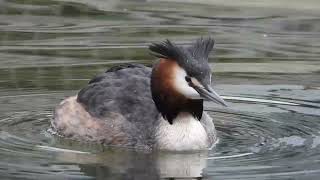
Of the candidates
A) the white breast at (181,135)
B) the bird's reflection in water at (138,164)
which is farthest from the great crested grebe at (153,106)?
the bird's reflection in water at (138,164)

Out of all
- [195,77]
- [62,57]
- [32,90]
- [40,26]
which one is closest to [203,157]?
[195,77]

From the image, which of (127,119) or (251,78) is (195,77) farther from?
(251,78)

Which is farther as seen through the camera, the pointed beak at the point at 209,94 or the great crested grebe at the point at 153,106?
the great crested grebe at the point at 153,106

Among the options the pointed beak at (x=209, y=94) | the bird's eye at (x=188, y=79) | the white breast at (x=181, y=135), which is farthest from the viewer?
the white breast at (x=181, y=135)

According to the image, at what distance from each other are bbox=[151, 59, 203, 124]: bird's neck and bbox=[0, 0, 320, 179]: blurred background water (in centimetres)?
33

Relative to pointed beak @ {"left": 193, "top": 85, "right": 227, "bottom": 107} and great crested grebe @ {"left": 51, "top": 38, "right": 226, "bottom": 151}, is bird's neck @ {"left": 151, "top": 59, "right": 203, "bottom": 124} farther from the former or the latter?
pointed beak @ {"left": 193, "top": 85, "right": 227, "bottom": 107}

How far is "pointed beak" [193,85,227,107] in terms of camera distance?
793 cm

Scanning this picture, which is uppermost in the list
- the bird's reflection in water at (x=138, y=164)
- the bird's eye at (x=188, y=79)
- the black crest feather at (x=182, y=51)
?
the black crest feather at (x=182, y=51)

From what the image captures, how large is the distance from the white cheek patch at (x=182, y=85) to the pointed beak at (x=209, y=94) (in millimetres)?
57

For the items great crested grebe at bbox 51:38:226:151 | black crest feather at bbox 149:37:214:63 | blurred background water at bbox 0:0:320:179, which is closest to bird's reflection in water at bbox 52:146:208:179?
blurred background water at bbox 0:0:320:179

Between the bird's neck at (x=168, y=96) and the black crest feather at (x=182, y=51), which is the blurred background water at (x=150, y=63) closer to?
the bird's neck at (x=168, y=96)

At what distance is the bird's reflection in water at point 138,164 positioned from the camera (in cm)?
775

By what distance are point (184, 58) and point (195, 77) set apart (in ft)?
0.56

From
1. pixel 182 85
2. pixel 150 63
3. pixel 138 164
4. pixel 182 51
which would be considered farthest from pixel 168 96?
pixel 150 63
